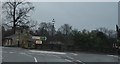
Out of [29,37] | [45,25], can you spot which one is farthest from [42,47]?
[45,25]

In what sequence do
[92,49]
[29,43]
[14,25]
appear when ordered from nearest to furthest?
1. [92,49]
2. [29,43]
3. [14,25]

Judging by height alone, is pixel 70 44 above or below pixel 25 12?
below

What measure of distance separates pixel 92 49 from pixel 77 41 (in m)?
4.79

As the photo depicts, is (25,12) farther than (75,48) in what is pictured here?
Yes

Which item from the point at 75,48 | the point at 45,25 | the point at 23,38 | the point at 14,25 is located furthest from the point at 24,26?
the point at 75,48

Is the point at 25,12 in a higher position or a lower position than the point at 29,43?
higher

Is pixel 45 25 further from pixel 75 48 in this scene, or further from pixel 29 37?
pixel 75 48

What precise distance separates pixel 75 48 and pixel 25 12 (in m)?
40.7

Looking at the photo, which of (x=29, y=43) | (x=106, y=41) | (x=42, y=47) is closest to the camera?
(x=106, y=41)

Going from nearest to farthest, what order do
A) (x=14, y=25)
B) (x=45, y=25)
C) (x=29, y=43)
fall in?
1. (x=29, y=43)
2. (x=14, y=25)
3. (x=45, y=25)

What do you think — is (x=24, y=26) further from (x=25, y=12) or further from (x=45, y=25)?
(x=45, y=25)

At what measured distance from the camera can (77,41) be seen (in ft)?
198

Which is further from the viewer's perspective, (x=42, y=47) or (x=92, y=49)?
(x=42, y=47)

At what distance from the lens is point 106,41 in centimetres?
6006
